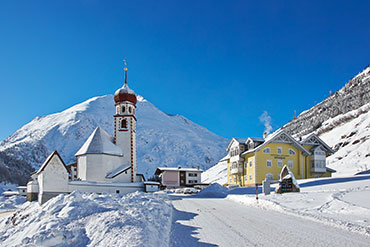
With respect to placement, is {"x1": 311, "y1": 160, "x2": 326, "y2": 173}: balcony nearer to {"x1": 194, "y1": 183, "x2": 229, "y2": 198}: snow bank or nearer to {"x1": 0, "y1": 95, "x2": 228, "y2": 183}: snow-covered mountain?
{"x1": 194, "y1": 183, "x2": 229, "y2": 198}: snow bank

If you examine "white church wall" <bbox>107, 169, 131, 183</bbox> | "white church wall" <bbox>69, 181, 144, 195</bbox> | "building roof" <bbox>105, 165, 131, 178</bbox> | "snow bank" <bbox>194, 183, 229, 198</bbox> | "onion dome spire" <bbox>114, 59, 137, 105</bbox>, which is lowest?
"snow bank" <bbox>194, 183, 229, 198</bbox>

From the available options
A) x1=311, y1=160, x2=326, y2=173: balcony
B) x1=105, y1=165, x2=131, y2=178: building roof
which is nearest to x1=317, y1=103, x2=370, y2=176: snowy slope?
x1=311, y1=160, x2=326, y2=173: balcony

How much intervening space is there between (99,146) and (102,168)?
124 inches

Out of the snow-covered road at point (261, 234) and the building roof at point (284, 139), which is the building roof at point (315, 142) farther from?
the snow-covered road at point (261, 234)

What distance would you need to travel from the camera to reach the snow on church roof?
40600 mm

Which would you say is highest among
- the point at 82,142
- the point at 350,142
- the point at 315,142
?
the point at 82,142

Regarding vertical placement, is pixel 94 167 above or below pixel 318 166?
above

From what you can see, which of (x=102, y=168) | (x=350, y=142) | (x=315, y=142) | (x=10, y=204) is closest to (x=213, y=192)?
(x=102, y=168)

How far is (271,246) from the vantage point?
8117 millimetres

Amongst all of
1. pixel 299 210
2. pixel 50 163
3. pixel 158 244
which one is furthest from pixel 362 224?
pixel 50 163

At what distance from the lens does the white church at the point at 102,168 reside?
28.9 meters

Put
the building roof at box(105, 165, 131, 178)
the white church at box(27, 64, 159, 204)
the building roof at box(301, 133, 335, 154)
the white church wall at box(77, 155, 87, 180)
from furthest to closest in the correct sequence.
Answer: the building roof at box(301, 133, 335, 154) < the building roof at box(105, 165, 131, 178) < the white church wall at box(77, 155, 87, 180) < the white church at box(27, 64, 159, 204)

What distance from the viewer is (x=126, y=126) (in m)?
46.3

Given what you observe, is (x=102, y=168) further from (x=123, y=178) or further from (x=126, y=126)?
(x=126, y=126)
